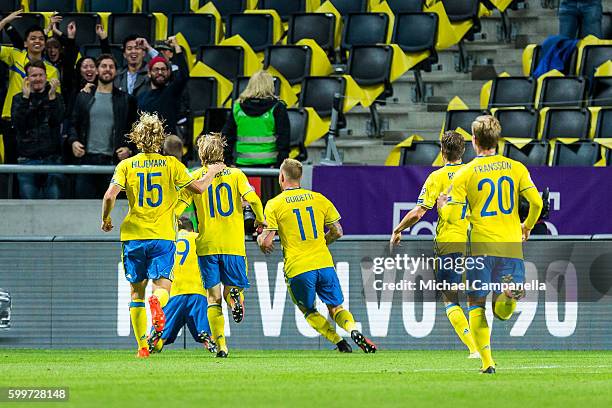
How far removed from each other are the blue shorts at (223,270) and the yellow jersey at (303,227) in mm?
844

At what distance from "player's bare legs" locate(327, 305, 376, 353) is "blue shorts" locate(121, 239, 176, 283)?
6.57ft

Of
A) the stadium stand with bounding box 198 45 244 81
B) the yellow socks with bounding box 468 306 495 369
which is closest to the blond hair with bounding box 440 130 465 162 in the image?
the yellow socks with bounding box 468 306 495 369

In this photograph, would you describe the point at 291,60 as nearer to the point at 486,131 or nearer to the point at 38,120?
the point at 38,120

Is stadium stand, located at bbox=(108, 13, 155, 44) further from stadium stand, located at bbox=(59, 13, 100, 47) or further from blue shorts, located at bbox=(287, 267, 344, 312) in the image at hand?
blue shorts, located at bbox=(287, 267, 344, 312)

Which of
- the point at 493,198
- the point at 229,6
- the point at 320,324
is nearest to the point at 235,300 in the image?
the point at 320,324

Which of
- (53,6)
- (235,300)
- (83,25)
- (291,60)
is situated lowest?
(235,300)

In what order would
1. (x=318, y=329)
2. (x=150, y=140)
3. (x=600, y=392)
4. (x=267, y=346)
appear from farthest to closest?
1. (x=267, y=346)
2. (x=318, y=329)
3. (x=150, y=140)
4. (x=600, y=392)

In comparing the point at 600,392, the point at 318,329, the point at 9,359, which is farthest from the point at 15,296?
the point at 600,392

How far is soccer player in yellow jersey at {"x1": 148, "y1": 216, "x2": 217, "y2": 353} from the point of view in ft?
48.1

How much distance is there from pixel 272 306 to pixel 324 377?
5.03 m

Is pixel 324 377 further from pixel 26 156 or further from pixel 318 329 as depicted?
pixel 26 156

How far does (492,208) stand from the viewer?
10680 mm

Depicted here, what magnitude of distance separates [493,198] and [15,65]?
8645 mm

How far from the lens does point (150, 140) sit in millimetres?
12578
